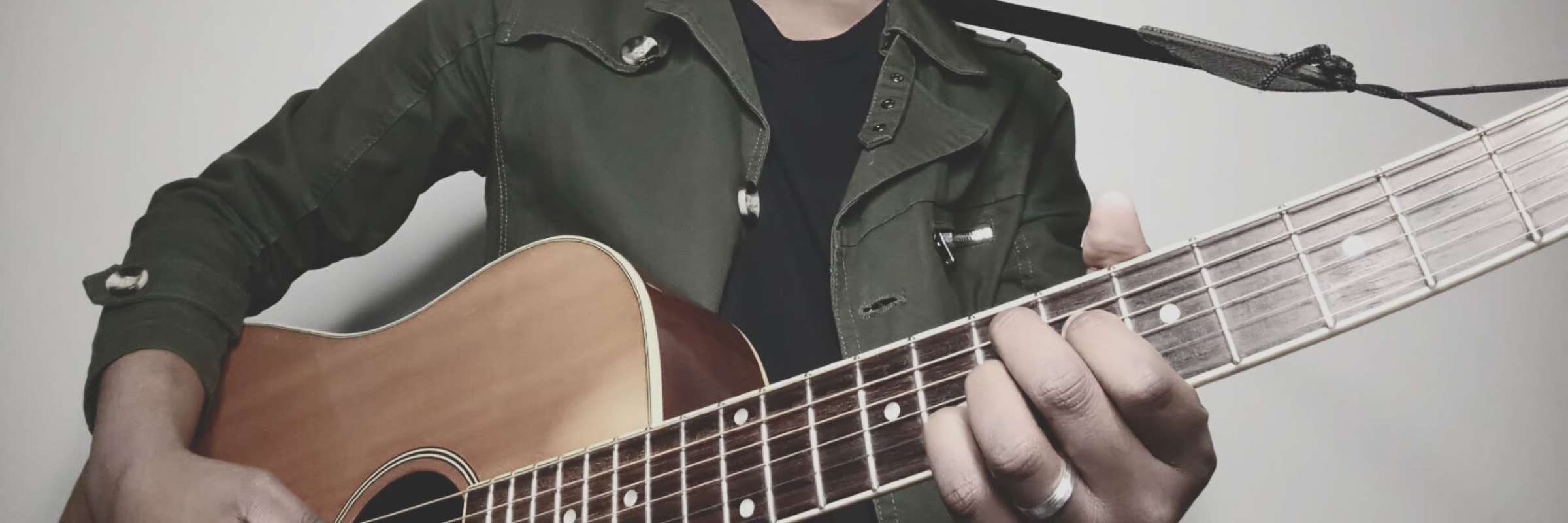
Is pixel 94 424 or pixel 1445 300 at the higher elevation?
pixel 94 424

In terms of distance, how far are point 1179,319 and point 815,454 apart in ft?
0.82

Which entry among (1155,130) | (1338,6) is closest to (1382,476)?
(1155,130)

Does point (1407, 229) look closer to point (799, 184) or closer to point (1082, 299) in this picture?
point (1082, 299)

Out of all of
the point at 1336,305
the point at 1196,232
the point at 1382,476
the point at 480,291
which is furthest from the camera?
the point at 1196,232

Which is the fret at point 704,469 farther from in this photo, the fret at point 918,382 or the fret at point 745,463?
the fret at point 918,382

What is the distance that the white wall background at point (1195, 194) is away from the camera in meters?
1.39

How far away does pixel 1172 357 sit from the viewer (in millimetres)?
601

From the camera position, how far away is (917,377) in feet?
2.16

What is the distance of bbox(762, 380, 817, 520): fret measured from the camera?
663 mm

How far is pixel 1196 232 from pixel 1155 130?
0.17 metres

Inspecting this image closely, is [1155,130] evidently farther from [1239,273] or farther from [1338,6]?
[1239,273]

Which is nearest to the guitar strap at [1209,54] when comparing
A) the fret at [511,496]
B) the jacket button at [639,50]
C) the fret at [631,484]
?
the jacket button at [639,50]

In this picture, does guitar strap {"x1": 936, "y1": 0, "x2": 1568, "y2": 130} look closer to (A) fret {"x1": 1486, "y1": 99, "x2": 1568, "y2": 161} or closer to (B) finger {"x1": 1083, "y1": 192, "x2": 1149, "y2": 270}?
(A) fret {"x1": 1486, "y1": 99, "x2": 1568, "y2": 161}

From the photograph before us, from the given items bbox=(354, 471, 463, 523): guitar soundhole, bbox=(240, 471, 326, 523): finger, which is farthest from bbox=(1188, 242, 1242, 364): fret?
bbox=(240, 471, 326, 523): finger
